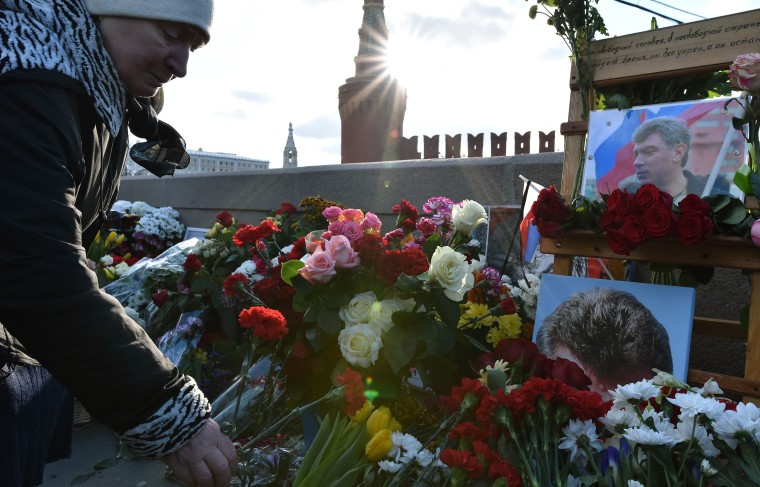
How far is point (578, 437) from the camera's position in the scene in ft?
4.34

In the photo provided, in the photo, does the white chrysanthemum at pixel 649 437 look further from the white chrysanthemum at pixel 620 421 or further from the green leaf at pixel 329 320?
the green leaf at pixel 329 320

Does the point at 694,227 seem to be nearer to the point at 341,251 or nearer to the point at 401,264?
the point at 401,264

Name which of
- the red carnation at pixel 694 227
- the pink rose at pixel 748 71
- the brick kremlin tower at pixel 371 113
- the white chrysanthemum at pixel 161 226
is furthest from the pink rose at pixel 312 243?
the brick kremlin tower at pixel 371 113

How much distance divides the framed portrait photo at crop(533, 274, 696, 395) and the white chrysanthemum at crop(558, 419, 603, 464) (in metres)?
0.78

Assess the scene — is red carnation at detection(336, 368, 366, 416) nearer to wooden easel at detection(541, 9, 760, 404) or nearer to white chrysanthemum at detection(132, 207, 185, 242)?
wooden easel at detection(541, 9, 760, 404)

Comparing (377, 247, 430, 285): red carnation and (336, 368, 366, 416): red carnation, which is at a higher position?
(377, 247, 430, 285): red carnation

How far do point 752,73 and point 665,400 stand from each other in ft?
4.03

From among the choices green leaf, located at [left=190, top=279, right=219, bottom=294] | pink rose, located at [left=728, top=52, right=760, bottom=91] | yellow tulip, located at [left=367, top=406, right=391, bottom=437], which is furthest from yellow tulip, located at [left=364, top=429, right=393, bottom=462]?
green leaf, located at [left=190, top=279, right=219, bottom=294]

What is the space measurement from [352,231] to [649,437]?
1328mm

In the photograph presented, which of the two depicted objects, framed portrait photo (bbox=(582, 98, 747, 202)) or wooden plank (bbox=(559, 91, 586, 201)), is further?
wooden plank (bbox=(559, 91, 586, 201))

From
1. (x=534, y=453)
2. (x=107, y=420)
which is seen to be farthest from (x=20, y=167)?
(x=534, y=453)

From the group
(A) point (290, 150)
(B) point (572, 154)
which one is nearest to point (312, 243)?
(B) point (572, 154)

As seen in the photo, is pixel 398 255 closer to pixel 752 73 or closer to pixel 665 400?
pixel 665 400

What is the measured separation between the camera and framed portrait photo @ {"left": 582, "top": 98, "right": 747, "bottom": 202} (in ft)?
7.14
